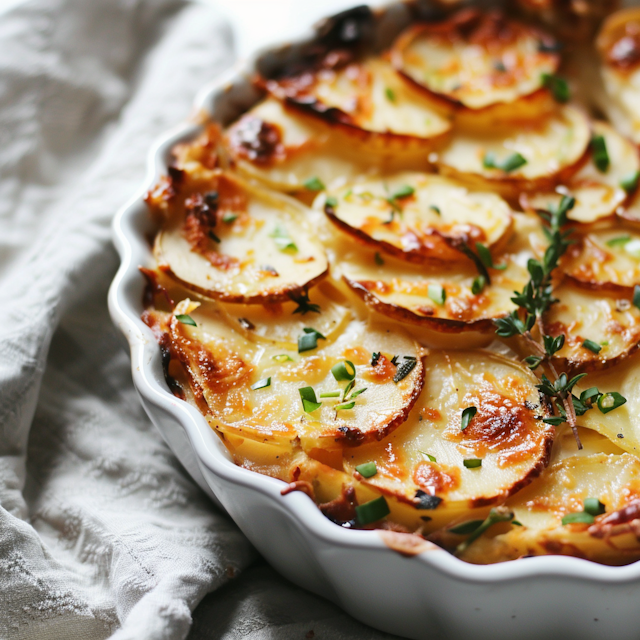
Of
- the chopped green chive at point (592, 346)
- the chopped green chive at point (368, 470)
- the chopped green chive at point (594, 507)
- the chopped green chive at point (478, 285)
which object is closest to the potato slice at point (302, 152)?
the chopped green chive at point (478, 285)

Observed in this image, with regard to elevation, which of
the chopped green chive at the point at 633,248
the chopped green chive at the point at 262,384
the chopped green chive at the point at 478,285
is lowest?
the chopped green chive at the point at 633,248

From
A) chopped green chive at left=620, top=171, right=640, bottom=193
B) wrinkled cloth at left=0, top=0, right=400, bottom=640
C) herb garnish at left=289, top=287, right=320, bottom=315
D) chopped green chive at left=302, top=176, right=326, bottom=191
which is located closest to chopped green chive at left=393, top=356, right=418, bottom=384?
herb garnish at left=289, top=287, right=320, bottom=315

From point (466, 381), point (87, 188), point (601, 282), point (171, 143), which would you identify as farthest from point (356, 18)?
point (466, 381)

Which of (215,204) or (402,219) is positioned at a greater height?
(215,204)

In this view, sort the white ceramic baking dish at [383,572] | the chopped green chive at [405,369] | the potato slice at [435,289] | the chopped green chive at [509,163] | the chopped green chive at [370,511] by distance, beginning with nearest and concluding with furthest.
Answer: the white ceramic baking dish at [383,572]
the chopped green chive at [370,511]
the chopped green chive at [405,369]
the potato slice at [435,289]
the chopped green chive at [509,163]

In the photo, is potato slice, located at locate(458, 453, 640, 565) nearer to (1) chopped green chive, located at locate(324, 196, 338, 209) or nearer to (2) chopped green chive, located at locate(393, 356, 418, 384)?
(2) chopped green chive, located at locate(393, 356, 418, 384)

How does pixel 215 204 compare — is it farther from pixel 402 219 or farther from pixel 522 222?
pixel 522 222

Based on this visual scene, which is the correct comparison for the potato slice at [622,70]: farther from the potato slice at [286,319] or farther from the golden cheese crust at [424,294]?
the potato slice at [286,319]
